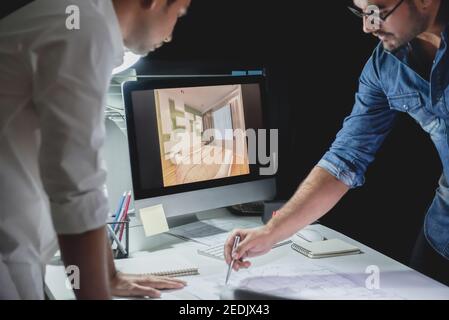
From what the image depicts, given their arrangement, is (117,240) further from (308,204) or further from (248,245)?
(308,204)

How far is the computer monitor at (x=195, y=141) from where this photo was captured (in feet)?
4.80

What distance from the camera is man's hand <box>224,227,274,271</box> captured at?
127cm

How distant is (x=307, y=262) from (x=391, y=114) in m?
0.62

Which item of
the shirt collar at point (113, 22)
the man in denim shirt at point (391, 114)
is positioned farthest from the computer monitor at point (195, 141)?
the shirt collar at point (113, 22)

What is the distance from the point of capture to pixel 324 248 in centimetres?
139

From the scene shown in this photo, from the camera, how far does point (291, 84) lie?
6.84 ft

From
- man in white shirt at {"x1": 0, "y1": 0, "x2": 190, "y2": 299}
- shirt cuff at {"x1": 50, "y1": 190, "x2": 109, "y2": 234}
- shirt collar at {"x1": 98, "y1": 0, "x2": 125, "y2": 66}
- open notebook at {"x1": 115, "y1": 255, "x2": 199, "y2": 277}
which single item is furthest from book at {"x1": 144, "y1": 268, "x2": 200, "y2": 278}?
shirt collar at {"x1": 98, "y1": 0, "x2": 125, "y2": 66}

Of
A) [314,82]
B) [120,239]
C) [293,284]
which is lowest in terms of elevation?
[293,284]

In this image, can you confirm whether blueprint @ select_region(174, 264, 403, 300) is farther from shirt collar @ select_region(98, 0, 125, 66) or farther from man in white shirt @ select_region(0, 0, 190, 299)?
shirt collar @ select_region(98, 0, 125, 66)

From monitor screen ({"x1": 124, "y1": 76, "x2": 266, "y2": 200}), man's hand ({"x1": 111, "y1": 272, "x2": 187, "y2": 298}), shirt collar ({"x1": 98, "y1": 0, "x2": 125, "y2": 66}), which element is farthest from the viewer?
monitor screen ({"x1": 124, "y1": 76, "x2": 266, "y2": 200})

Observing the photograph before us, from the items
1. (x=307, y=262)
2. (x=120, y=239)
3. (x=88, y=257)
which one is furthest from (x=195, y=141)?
(x=88, y=257)

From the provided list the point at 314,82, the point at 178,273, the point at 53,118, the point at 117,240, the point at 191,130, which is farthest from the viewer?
the point at 314,82

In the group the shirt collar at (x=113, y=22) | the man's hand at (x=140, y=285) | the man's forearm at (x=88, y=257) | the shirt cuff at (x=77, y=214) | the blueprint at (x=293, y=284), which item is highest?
the shirt collar at (x=113, y=22)

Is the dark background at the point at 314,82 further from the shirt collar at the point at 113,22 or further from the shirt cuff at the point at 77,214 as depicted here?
the shirt cuff at the point at 77,214
